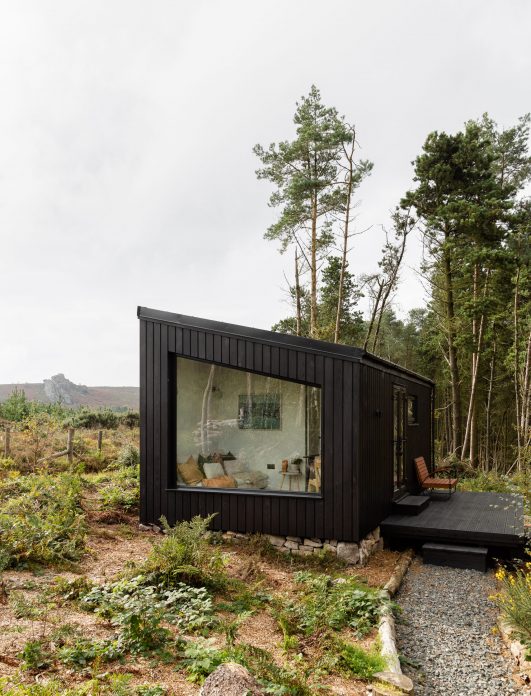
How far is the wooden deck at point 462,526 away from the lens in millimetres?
6754

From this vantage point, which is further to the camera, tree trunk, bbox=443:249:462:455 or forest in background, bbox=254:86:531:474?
tree trunk, bbox=443:249:462:455

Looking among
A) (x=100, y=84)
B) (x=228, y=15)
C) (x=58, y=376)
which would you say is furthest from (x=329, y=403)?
(x=58, y=376)

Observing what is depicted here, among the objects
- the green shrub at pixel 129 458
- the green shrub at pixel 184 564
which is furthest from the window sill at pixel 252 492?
the green shrub at pixel 129 458

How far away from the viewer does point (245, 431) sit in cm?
720

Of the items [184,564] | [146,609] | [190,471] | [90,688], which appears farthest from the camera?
[190,471]

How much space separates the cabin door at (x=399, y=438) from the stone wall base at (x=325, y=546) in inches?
75.9

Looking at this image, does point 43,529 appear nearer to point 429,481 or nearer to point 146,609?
point 146,609

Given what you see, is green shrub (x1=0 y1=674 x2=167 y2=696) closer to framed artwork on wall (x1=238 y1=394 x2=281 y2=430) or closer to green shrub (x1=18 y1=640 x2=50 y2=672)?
green shrub (x1=18 y1=640 x2=50 y2=672)

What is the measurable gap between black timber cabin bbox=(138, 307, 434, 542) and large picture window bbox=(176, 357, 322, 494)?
1cm

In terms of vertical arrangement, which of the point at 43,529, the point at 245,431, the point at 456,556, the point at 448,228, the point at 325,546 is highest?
the point at 448,228

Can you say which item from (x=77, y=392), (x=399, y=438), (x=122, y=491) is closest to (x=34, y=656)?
(x=122, y=491)

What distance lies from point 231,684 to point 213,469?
4.67m

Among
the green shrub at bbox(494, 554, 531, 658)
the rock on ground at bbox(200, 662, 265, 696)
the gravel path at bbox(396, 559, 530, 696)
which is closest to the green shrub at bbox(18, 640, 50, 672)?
the rock on ground at bbox(200, 662, 265, 696)

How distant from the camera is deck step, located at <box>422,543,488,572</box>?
6586 mm
